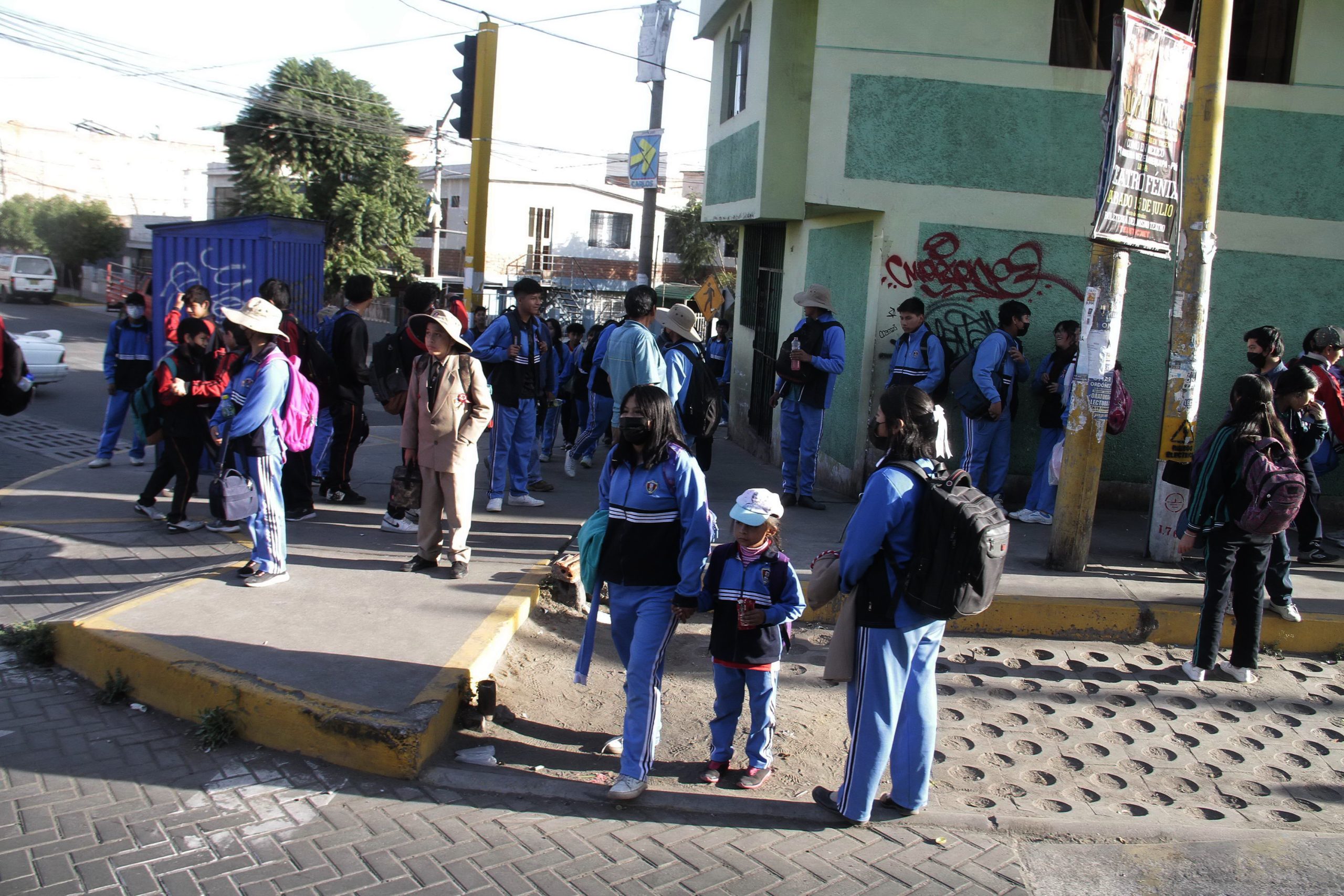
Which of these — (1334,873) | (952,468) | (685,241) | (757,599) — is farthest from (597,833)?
(685,241)

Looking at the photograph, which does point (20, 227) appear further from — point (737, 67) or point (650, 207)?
point (737, 67)

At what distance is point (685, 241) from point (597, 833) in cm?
4219

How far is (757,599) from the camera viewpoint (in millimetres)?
3969

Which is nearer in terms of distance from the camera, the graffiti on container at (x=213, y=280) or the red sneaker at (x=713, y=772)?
the red sneaker at (x=713, y=772)

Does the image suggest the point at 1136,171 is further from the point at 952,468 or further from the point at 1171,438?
the point at 952,468

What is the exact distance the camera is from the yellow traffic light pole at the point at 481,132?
9742mm

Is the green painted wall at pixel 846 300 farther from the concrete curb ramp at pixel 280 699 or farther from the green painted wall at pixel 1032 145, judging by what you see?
Result: the concrete curb ramp at pixel 280 699

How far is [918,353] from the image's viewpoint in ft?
26.7

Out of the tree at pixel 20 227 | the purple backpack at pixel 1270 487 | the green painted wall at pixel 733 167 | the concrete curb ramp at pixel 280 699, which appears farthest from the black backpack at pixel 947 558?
the tree at pixel 20 227

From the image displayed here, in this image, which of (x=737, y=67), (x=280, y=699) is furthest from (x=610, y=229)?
(x=280, y=699)

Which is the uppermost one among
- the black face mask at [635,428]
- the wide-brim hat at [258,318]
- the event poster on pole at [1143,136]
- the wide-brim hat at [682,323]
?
the event poster on pole at [1143,136]

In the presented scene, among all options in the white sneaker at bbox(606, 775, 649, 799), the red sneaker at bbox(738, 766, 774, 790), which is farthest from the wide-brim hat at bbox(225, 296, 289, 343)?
the red sneaker at bbox(738, 766, 774, 790)

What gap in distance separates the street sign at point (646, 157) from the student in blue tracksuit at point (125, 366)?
9441 mm

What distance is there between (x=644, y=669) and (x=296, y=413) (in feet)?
9.83
